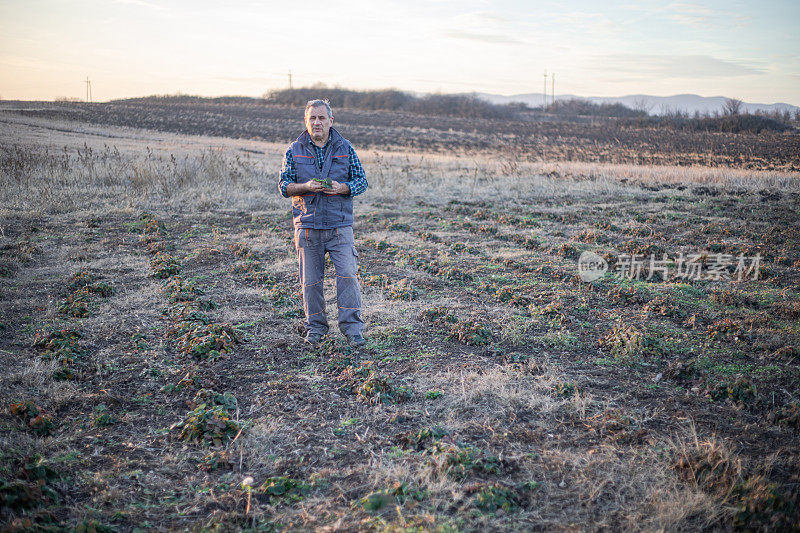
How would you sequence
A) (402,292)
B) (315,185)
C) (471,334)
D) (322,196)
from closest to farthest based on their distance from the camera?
1. (315,185)
2. (322,196)
3. (471,334)
4. (402,292)

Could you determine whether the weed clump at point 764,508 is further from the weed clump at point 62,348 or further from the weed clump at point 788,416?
the weed clump at point 62,348

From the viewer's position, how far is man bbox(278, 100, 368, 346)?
4547 millimetres

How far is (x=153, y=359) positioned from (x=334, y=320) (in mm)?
1993

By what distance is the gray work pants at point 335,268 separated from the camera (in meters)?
4.77

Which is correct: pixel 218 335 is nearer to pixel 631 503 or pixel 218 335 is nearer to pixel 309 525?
pixel 309 525

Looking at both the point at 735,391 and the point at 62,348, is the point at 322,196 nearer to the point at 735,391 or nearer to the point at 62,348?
the point at 62,348

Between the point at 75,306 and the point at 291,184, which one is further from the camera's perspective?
the point at 75,306

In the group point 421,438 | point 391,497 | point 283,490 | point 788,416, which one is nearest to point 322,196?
point 421,438

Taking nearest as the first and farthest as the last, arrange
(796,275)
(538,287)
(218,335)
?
1. (218,335)
2. (538,287)
3. (796,275)

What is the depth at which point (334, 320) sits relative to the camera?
5844 mm

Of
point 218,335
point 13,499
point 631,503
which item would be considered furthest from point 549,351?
point 13,499

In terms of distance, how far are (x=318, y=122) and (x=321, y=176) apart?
504 millimetres

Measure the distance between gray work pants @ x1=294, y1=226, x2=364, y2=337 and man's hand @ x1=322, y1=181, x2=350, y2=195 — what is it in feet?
1.39

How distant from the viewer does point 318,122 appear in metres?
4.48
